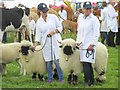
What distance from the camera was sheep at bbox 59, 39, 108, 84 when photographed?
9.73m

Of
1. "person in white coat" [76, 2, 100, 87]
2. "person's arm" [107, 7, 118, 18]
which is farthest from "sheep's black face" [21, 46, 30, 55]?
"person's arm" [107, 7, 118, 18]

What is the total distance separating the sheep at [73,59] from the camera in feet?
31.9

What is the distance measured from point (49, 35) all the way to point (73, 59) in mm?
896

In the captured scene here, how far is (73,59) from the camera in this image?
9.83 metres

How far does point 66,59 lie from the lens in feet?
32.3

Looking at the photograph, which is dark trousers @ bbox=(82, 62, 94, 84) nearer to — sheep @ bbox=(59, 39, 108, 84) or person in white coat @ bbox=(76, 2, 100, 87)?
person in white coat @ bbox=(76, 2, 100, 87)

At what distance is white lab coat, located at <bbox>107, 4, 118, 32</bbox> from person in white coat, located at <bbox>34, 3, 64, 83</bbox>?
9562 mm

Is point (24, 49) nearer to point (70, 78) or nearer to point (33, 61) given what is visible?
point (33, 61)

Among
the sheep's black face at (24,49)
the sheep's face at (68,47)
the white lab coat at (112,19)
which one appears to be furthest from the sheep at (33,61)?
the white lab coat at (112,19)

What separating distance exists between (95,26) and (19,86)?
8.34 ft

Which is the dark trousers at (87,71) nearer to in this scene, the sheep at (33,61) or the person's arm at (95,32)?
the person's arm at (95,32)

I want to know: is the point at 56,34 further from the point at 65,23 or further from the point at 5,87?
the point at 65,23

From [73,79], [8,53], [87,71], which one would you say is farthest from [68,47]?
[8,53]

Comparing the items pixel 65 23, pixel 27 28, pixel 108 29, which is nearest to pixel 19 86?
pixel 27 28
